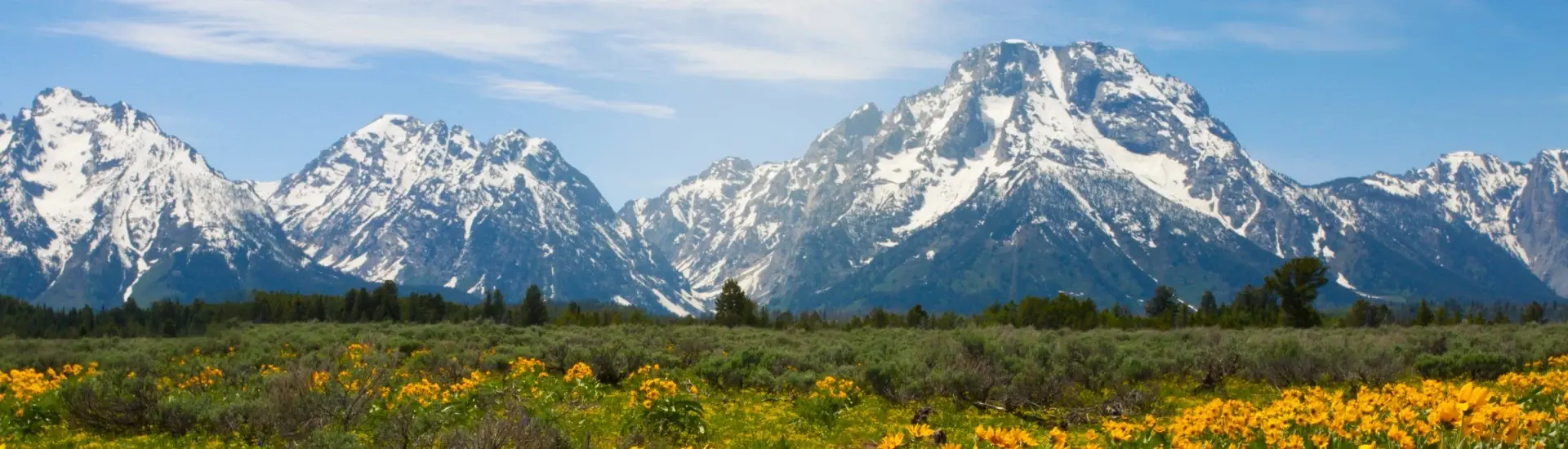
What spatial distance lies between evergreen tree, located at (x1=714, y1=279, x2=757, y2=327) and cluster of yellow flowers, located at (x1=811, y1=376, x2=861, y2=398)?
81004 mm

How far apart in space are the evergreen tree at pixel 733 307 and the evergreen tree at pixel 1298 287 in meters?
49.6

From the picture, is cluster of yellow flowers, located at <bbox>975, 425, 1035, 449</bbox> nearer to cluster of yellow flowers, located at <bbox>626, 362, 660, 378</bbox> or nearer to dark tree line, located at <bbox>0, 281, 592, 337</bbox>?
Answer: cluster of yellow flowers, located at <bbox>626, 362, 660, 378</bbox>

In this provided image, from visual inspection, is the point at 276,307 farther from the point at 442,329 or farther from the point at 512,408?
the point at 512,408

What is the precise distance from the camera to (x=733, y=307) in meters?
111

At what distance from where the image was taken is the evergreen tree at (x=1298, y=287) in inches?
3155

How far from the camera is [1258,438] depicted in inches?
383

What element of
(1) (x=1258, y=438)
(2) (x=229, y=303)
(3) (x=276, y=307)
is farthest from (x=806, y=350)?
(2) (x=229, y=303)

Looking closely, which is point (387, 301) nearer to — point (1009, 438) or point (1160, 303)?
point (1160, 303)

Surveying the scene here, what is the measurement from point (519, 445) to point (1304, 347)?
81.9ft

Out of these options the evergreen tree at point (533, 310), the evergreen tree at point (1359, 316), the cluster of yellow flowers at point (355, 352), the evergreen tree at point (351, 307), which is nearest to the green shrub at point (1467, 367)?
the cluster of yellow flowers at point (355, 352)

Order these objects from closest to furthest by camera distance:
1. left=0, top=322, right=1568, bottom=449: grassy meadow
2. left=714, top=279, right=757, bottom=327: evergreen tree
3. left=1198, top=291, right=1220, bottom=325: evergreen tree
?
left=0, top=322, right=1568, bottom=449: grassy meadow, left=1198, top=291, right=1220, bottom=325: evergreen tree, left=714, top=279, right=757, bottom=327: evergreen tree

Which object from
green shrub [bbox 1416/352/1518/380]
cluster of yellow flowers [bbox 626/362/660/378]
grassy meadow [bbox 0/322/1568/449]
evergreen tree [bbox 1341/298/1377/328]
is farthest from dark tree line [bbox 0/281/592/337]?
green shrub [bbox 1416/352/1518/380]

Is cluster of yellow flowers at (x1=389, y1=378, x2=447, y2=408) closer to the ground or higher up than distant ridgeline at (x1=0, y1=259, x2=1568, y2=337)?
higher up

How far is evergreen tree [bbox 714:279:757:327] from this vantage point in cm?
10612
